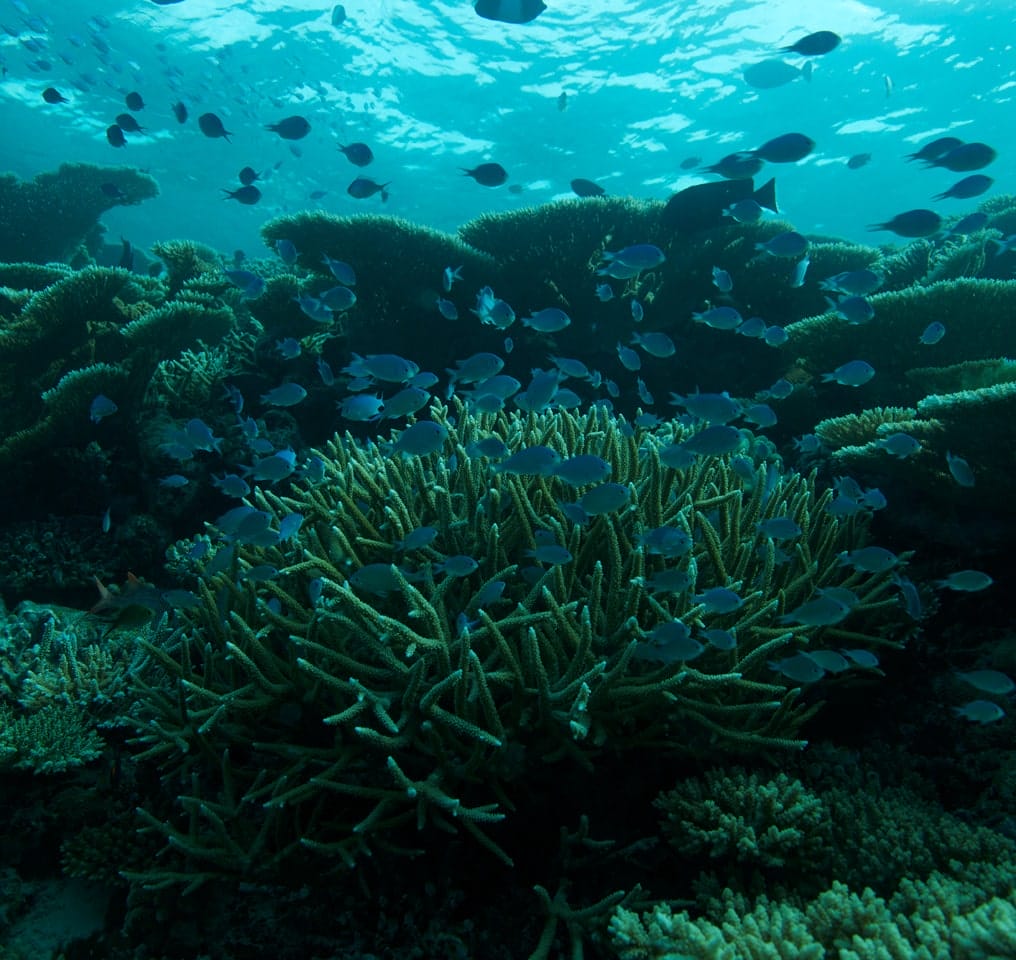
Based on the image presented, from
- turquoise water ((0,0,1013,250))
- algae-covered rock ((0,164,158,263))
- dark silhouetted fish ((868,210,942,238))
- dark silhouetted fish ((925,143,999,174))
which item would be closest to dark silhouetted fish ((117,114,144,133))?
algae-covered rock ((0,164,158,263))

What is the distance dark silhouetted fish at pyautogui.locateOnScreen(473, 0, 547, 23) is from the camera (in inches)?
243

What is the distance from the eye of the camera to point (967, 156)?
6.16 meters

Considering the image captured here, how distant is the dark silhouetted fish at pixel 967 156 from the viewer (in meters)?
6.14

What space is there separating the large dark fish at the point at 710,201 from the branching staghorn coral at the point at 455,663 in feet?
15.3

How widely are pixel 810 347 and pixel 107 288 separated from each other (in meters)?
8.03

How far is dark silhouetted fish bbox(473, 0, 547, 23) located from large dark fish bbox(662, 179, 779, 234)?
8.47ft

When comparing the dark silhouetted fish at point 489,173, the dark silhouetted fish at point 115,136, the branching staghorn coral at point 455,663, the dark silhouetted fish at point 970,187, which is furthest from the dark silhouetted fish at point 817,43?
the dark silhouetted fish at point 115,136

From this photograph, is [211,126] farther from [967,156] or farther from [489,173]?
[967,156]

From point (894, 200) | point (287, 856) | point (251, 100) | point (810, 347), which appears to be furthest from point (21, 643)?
point (894, 200)

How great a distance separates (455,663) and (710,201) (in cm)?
669

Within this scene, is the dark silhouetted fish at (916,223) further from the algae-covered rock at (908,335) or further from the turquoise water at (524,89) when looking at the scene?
the turquoise water at (524,89)

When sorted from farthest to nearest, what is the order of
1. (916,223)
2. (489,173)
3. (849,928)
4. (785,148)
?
(489,173)
(785,148)
(916,223)
(849,928)

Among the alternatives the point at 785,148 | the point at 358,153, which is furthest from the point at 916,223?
the point at 358,153

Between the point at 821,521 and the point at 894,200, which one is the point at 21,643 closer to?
the point at 821,521
